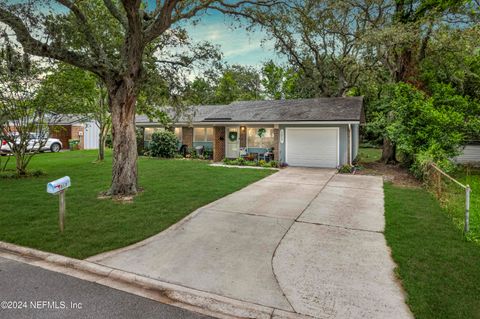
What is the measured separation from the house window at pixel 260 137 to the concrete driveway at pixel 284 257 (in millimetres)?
9330

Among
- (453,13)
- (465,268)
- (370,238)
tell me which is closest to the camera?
(465,268)

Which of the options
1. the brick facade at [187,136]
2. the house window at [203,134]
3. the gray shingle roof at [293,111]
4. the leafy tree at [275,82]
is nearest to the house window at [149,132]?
the brick facade at [187,136]

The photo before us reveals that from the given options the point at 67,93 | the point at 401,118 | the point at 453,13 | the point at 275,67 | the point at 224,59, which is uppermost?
the point at 275,67

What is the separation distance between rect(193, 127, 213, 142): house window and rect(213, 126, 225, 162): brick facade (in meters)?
1.18

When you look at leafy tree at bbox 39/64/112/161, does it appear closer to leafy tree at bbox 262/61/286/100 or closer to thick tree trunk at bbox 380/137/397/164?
thick tree trunk at bbox 380/137/397/164

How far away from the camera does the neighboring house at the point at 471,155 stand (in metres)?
16.1

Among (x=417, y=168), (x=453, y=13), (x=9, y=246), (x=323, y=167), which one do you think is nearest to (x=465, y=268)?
(x=9, y=246)

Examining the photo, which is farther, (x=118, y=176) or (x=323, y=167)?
(x=323, y=167)

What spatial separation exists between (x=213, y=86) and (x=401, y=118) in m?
7.90

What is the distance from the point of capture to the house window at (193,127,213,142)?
1878 centimetres

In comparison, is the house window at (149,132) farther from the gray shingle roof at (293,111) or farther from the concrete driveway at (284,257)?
the concrete driveway at (284,257)

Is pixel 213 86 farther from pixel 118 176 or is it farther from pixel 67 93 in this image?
pixel 67 93

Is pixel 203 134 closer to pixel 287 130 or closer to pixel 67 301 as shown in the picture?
pixel 287 130

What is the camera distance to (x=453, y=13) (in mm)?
13289
